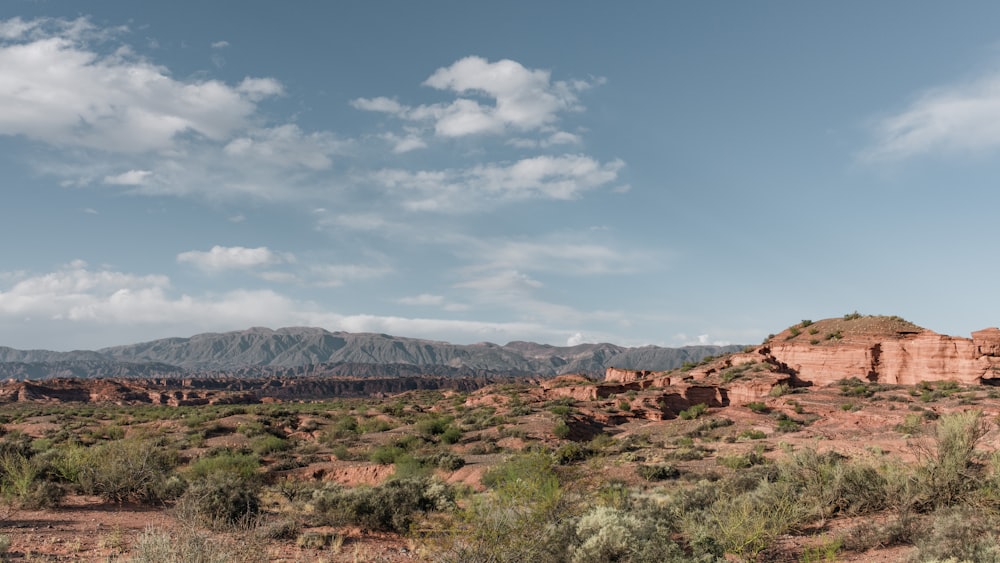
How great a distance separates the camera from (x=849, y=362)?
5025cm

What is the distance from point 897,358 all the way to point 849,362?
3742 millimetres

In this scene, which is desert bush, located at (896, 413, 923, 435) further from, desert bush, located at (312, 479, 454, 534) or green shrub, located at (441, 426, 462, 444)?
desert bush, located at (312, 479, 454, 534)

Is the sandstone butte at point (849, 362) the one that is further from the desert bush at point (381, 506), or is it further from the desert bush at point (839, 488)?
the desert bush at point (381, 506)

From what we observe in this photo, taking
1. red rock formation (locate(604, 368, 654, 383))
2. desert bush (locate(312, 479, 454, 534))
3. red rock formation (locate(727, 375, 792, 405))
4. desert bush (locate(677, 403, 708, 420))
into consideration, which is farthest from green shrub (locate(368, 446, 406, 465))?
red rock formation (locate(604, 368, 654, 383))

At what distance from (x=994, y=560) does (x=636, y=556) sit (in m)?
4.60

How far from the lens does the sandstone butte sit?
44625 mm

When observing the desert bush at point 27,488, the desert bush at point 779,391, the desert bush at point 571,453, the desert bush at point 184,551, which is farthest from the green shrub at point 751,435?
the desert bush at point 27,488

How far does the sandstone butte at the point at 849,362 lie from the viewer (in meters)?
44.6

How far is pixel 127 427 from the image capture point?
120 feet

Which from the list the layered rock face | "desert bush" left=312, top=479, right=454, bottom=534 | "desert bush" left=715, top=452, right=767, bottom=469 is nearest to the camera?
"desert bush" left=312, top=479, right=454, bottom=534

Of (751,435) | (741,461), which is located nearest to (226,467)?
(741,461)

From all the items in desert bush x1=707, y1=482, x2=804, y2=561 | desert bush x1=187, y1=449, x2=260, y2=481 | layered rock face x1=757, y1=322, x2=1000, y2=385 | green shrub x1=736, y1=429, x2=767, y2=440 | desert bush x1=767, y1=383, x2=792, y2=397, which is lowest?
desert bush x1=187, y1=449, x2=260, y2=481

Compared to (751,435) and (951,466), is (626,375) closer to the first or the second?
(751,435)

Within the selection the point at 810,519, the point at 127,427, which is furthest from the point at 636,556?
the point at 127,427
